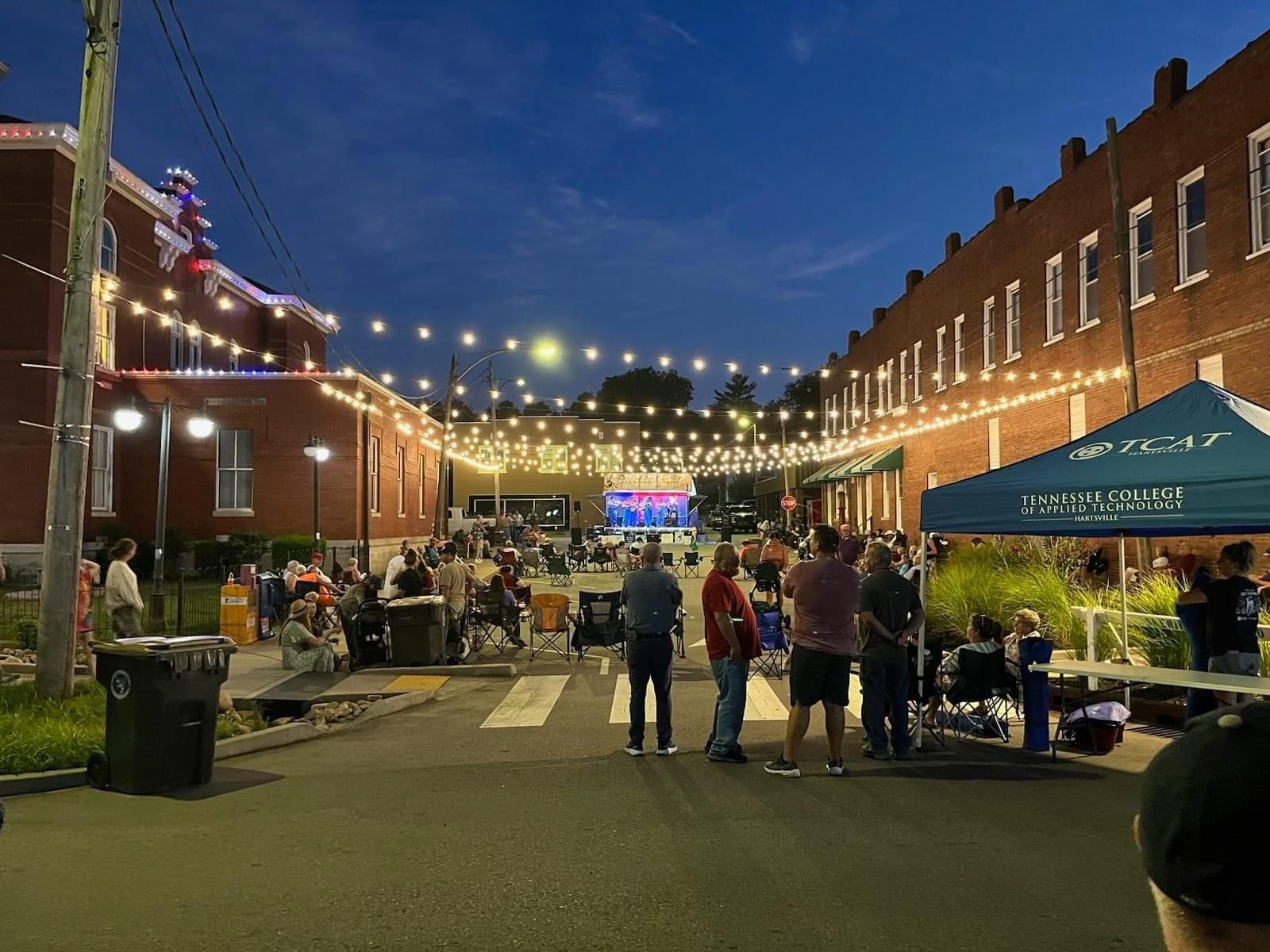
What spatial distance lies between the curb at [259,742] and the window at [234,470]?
18.3 meters

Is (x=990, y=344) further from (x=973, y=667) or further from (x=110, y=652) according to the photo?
(x=110, y=652)

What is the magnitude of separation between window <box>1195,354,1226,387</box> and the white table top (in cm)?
1066

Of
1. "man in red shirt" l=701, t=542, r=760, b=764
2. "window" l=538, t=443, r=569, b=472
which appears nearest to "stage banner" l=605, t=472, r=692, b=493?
"window" l=538, t=443, r=569, b=472

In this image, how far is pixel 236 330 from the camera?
35.7 m

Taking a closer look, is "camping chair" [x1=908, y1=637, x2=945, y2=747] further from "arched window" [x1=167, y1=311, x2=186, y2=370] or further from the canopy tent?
"arched window" [x1=167, y1=311, x2=186, y2=370]

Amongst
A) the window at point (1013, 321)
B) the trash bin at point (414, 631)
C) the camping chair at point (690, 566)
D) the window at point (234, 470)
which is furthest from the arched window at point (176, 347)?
the window at point (1013, 321)

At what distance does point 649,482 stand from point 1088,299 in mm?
26747

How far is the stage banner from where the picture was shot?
46.2 m

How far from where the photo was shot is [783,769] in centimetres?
753

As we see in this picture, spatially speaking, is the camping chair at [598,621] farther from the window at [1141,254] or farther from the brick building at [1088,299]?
the window at [1141,254]

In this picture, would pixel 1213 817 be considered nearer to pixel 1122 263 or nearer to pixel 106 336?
pixel 1122 263

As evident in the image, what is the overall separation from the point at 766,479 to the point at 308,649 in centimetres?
6464

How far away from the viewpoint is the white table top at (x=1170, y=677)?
7.07 meters

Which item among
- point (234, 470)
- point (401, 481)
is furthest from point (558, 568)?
point (234, 470)
